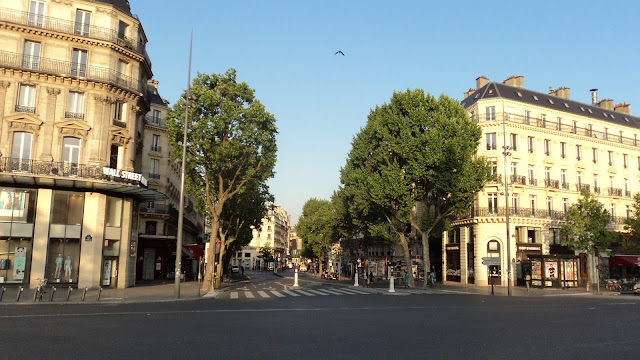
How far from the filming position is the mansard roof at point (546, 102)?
1848 inches

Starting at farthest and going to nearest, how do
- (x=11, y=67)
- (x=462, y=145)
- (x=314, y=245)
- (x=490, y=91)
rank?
(x=314, y=245) < (x=490, y=91) < (x=462, y=145) < (x=11, y=67)

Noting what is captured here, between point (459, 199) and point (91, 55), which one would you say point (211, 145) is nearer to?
point (91, 55)

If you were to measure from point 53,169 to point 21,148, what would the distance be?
2.53m

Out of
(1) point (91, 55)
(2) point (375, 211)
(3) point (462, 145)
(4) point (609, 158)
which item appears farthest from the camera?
(4) point (609, 158)

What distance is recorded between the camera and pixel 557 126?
158ft

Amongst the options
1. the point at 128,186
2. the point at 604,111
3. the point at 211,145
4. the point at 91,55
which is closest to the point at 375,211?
the point at 211,145

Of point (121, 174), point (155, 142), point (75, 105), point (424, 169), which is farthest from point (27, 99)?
point (424, 169)

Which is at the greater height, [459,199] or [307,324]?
[459,199]

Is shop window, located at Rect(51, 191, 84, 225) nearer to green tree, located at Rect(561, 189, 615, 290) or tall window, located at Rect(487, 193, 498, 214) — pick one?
tall window, located at Rect(487, 193, 498, 214)

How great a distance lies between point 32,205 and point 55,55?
1019 cm

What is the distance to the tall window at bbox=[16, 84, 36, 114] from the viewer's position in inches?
1193

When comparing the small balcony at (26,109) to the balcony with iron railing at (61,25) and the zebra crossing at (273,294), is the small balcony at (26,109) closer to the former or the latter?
the balcony with iron railing at (61,25)

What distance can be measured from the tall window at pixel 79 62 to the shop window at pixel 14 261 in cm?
1165

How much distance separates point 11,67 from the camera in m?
29.8
